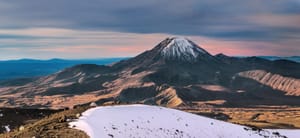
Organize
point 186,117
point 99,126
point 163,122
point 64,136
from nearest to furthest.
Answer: point 64,136 < point 99,126 < point 163,122 < point 186,117

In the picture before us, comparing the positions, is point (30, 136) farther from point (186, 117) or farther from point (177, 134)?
point (186, 117)

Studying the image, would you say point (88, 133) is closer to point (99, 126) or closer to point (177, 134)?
point (99, 126)

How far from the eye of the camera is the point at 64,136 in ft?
102

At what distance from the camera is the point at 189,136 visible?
133 ft

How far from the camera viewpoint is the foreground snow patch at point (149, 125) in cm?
3556

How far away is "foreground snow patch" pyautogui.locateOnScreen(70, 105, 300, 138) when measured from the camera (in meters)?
35.6

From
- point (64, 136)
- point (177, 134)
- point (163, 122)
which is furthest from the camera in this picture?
point (163, 122)

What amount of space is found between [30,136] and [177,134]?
14.7 meters

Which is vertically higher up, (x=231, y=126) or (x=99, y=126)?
(x=99, y=126)

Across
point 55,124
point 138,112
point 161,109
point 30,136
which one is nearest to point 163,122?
point 138,112

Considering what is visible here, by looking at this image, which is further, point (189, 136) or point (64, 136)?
point (189, 136)

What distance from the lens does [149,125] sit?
40062 millimetres

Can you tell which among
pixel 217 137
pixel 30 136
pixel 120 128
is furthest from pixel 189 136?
pixel 30 136

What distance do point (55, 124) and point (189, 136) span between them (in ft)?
44.1
